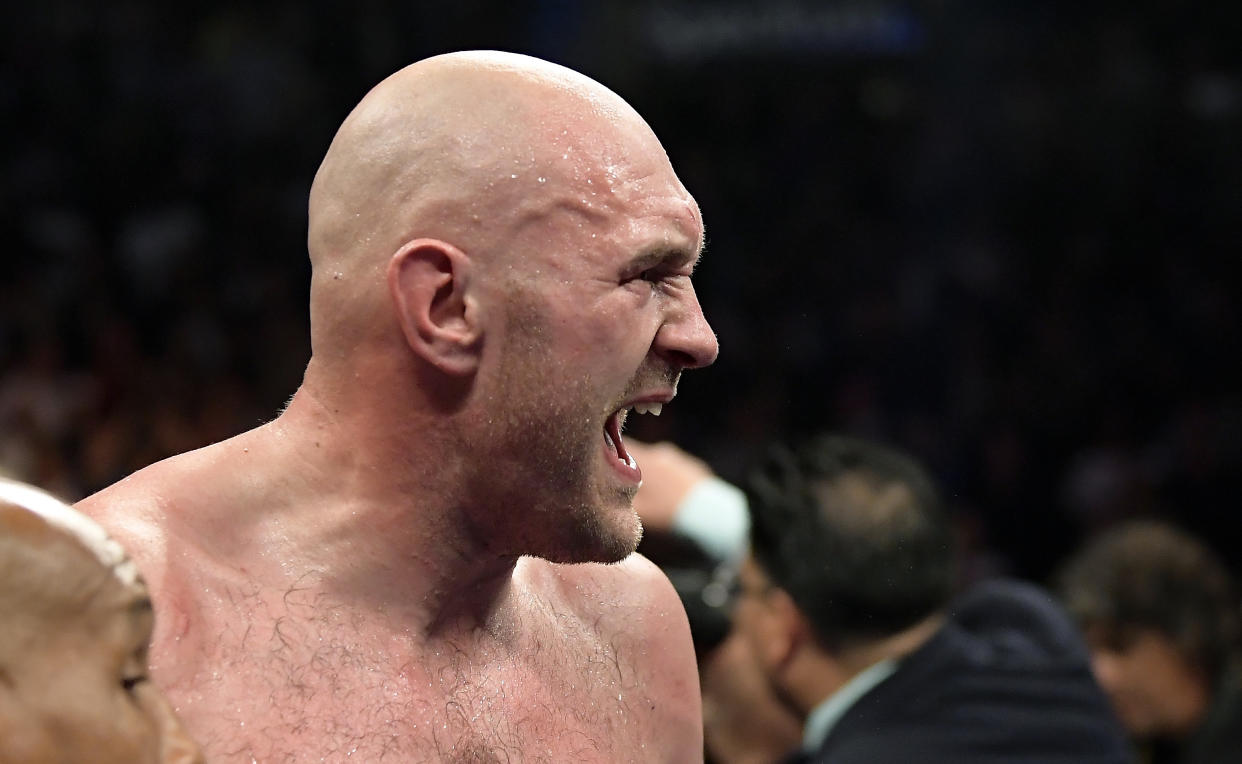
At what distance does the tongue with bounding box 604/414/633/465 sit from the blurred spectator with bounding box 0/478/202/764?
0.70 m

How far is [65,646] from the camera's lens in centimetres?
86

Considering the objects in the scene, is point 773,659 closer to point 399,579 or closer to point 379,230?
point 399,579

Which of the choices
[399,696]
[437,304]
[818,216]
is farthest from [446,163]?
[818,216]

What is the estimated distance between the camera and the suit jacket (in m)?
2.09

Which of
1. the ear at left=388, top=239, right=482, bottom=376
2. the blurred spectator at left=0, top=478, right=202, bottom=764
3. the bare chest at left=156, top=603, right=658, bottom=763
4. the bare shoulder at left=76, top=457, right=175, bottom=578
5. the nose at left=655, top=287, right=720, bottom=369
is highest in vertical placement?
the blurred spectator at left=0, top=478, right=202, bottom=764

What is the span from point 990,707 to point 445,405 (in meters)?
1.08

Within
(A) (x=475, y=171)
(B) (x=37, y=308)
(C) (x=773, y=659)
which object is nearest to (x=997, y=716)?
(C) (x=773, y=659)

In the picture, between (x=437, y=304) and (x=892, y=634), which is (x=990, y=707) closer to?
(x=892, y=634)

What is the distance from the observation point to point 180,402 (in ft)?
14.9

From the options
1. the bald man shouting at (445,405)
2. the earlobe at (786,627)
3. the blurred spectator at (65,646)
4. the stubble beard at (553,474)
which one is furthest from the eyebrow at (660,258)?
the earlobe at (786,627)

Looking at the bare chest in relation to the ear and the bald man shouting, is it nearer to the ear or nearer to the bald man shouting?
the bald man shouting

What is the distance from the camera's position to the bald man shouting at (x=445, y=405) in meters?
1.39

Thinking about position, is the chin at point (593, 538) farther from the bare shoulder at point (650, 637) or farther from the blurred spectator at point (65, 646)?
the blurred spectator at point (65, 646)

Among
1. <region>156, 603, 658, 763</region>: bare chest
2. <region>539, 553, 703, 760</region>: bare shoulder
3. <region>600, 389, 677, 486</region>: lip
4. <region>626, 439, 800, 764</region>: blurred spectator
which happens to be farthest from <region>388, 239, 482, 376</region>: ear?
<region>626, 439, 800, 764</region>: blurred spectator
